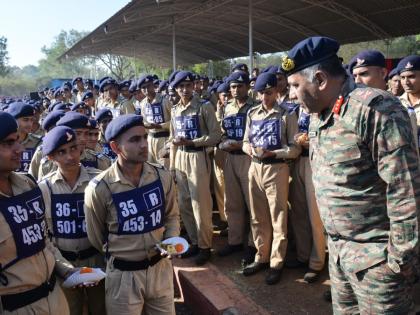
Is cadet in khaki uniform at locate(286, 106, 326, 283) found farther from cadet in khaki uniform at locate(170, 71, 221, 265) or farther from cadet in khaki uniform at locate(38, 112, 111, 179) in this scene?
cadet in khaki uniform at locate(38, 112, 111, 179)

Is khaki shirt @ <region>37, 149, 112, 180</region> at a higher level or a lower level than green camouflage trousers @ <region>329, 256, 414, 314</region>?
higher

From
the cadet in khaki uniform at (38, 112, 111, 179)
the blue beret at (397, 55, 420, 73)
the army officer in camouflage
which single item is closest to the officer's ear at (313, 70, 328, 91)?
the army officer in camouflage

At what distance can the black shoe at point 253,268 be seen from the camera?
4.40m

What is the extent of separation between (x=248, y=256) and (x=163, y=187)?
2240 millimetres

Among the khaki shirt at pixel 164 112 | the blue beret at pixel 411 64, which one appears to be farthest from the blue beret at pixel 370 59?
the khaki shirt at pixel 164 112

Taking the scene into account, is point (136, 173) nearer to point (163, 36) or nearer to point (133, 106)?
point (133, 106)

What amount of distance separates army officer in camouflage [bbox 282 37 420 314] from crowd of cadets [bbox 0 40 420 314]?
325mm

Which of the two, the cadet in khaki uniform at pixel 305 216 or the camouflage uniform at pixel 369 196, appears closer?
the camouflage uniform at pixel 369 196

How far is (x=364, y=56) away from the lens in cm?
345

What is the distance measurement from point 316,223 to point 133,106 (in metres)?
5.49

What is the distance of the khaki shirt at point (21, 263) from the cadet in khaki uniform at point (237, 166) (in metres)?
2.85

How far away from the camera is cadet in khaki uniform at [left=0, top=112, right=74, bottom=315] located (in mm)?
2146

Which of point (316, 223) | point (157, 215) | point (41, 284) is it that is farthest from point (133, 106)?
point (41, 284)

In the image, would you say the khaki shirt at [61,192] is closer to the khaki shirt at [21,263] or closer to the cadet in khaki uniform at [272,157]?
the khaki shirt at [21,263]
